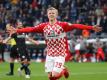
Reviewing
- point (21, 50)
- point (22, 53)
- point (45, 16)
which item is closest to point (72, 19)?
point (45, 16)

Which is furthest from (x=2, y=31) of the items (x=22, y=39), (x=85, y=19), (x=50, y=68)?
(x=50, y=68)

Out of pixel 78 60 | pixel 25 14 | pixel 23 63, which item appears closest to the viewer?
pixel 23 63

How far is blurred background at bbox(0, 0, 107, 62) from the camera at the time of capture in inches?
1417

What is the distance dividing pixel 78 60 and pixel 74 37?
6.99ft

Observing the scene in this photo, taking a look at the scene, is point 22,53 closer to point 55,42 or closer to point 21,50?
point 21,50

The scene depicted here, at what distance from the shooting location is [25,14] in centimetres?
4147

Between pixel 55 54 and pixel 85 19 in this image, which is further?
pixel 85 19

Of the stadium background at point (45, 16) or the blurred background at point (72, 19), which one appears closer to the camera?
the blurred background at point (72, 19)

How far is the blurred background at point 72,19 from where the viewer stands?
36.0 metres

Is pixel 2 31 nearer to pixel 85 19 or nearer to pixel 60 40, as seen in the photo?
pixel 85 19

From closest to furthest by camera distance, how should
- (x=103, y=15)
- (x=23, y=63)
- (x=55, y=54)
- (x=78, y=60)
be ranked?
(x=55, y=54) → (x=23, y=63) → (x=78, y=60) → (x=103, y=15)

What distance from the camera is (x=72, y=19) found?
39.8 metres

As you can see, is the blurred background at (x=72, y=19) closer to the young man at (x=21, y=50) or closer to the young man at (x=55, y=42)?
the young man at (x=21, y=50)

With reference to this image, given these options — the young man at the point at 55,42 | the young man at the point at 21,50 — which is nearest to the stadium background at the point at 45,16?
the young man at the point at 21,50
